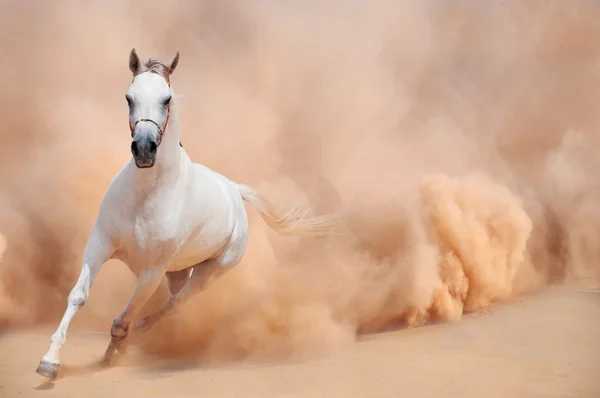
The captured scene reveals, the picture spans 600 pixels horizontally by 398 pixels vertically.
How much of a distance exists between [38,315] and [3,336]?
83 centimetres

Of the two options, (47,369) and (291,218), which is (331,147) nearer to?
(291,218)

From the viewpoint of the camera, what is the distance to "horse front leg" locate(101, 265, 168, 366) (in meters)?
5.26

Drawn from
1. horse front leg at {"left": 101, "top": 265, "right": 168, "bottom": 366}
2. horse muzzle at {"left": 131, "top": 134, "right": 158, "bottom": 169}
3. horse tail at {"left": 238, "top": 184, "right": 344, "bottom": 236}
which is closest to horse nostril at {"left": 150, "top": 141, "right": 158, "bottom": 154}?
horse muzzle at {"left": 131, "top": 134, "right": 158, "bottom": 169}

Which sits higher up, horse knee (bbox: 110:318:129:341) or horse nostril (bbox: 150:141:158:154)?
horse nostril (bbox: 150:141:158:154)

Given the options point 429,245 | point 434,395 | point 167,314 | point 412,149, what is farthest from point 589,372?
point 412,149

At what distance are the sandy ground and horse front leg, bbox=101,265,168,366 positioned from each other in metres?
0.20

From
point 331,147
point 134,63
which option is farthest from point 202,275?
point 331,147

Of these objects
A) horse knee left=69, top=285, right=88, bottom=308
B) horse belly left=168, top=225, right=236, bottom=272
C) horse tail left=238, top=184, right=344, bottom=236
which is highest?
horse tail left=238, top=184, right=344, bottom=236

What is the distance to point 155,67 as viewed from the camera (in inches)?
199

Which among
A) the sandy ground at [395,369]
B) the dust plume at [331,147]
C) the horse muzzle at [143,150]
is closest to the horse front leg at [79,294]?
the sandy ground at [395,369]

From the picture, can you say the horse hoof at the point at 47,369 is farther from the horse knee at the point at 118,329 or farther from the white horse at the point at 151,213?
the horse knee at the point at 118,329

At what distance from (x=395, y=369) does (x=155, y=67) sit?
9.53 ft

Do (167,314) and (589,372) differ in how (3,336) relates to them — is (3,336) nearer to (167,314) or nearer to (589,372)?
(167,314)

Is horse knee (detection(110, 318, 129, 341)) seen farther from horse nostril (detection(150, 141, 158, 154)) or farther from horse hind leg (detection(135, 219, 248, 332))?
horse nostril (detection(150, 141, 158, 154))
